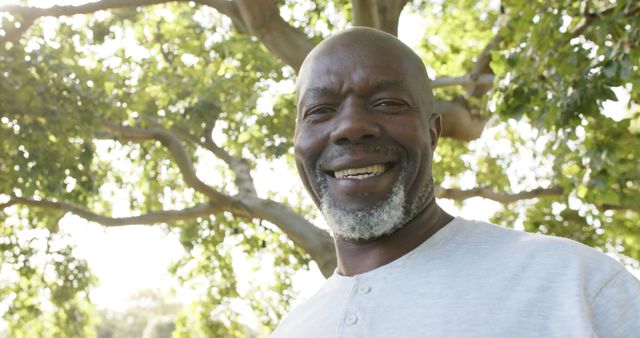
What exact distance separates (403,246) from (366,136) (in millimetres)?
326

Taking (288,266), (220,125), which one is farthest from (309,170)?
(288,266)

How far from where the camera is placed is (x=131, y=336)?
229 feet

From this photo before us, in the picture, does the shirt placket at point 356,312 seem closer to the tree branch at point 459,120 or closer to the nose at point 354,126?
the nose at point 354,126

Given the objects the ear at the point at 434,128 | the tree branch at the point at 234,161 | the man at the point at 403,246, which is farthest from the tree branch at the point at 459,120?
the man at the point at 403,246

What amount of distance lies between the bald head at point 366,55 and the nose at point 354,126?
127 mm

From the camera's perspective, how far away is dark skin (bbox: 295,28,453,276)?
2145 millimetres

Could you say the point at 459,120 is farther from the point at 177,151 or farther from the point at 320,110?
the point at 320,110

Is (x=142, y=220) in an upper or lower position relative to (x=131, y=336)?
upper

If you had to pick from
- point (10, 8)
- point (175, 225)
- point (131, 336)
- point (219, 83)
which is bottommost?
point (131, 336)

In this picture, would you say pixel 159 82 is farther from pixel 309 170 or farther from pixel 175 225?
pixel 309 170

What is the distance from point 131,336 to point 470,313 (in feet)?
236

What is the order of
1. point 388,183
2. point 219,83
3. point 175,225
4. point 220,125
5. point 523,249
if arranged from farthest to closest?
point 175,225 → point 220,125 → point 219,83 → point 388,183 → point 523,249

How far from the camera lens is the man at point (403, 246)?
1731 millimetres

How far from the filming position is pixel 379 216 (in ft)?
7.00
